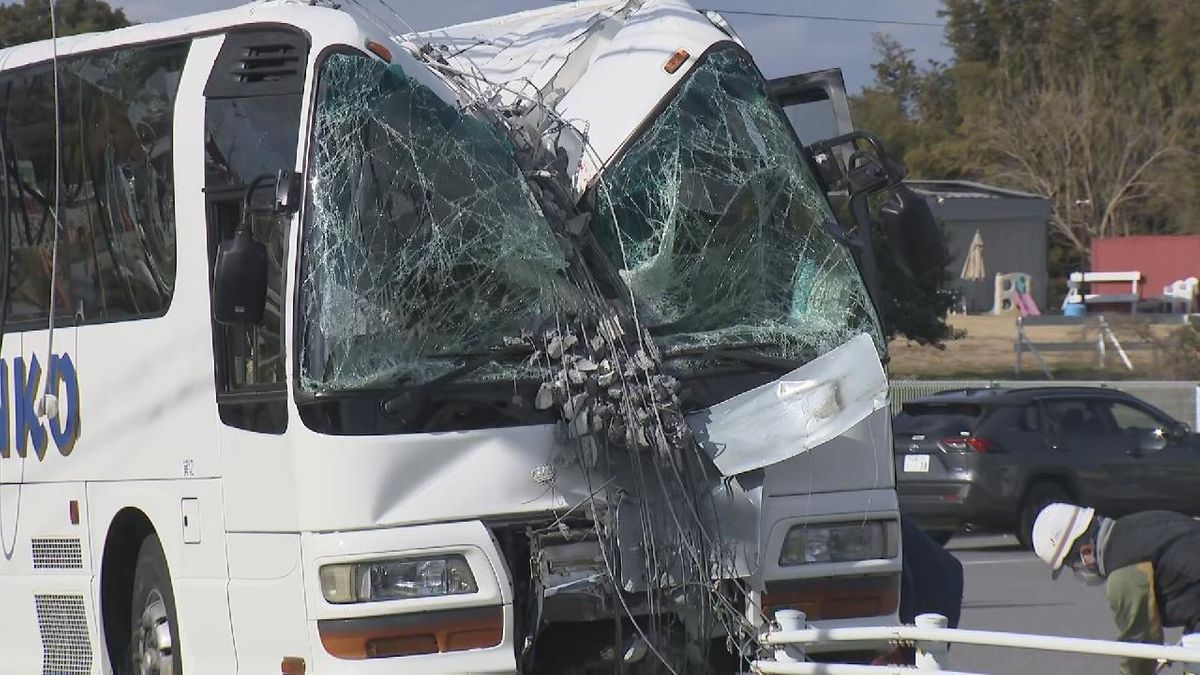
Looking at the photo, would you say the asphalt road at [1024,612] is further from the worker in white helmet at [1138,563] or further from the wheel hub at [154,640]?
the wheel hub at [154,640]

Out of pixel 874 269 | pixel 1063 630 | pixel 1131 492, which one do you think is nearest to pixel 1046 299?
pixel 1131 492

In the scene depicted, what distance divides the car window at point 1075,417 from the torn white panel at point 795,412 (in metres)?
12.1

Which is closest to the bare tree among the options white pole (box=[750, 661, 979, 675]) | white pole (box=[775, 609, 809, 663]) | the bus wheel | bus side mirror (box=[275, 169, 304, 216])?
the bus wheel

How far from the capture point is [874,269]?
8.09 meters

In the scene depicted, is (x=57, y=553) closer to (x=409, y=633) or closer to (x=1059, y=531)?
(x=409, y=633)

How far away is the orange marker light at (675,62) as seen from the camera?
25.5 ft

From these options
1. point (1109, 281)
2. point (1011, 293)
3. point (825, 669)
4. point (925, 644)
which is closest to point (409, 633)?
point (825, 669)

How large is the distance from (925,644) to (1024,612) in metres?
7.83

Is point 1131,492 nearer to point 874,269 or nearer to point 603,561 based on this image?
point 874,269

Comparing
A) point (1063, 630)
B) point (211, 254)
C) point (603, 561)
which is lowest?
point (1063, 630)

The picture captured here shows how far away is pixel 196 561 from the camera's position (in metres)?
7.64

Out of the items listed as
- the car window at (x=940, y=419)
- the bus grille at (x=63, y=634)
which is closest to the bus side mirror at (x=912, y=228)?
the bus grille at (x=63, y=634)

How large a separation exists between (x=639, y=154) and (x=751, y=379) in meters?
1.11

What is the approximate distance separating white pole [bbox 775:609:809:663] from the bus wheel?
273 centimetres
